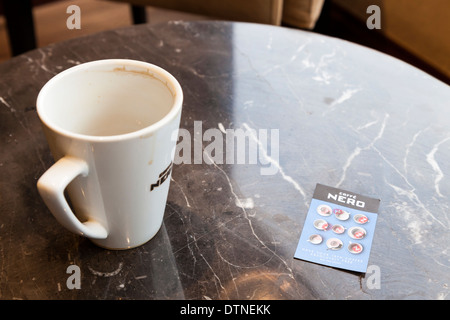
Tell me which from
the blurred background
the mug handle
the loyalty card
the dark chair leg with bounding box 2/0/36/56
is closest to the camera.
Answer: the mug handle

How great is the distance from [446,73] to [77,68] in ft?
5.31

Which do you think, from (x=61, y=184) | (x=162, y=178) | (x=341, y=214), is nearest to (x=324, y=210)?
(x=341, y=214)

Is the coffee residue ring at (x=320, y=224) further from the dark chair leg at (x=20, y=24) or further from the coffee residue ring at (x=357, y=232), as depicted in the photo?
the dark chair leg at (x=20, y=24)

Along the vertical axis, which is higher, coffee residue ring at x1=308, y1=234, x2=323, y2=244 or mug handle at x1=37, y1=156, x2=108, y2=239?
mug handle at x1=37, y1=156, x2=108, y2=239

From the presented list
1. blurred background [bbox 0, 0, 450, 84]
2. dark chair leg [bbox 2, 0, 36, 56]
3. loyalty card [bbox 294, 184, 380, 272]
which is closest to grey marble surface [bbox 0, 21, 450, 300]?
loyalty card [bbox 294, 184, 380, 272]

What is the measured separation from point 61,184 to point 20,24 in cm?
131

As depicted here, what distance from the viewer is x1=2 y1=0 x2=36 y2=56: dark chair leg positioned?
1602mm

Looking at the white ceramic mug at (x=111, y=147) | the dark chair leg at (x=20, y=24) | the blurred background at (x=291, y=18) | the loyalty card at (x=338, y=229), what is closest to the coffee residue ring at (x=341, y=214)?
the loyalty card at (x=338, y=229)

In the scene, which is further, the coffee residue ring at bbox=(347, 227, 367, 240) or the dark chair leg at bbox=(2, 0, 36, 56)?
the dark chair leg at bbox=(2, 0, 36, 56)

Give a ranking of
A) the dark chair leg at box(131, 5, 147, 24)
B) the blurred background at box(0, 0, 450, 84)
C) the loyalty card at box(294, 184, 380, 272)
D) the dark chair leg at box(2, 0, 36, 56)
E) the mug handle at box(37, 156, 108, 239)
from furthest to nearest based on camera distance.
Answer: the dark chair leg at box(131, 5, 147, 24)
the dark chair leg at box(2, 0, 36, 56)
the blurred background at box(0, 0, 450, 84)
the loyalty card at box(294, 184, 380, 272)
the mug handle at box(37, 156, 108, 239)

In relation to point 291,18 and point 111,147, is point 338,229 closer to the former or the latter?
point 111,147

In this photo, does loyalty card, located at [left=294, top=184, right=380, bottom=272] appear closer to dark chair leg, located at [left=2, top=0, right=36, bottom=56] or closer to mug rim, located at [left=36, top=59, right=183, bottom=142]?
mug rim, located at [left=36, top=59, right=183, bottom=142]

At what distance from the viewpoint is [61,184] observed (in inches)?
19.2

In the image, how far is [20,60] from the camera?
89 centimetres
